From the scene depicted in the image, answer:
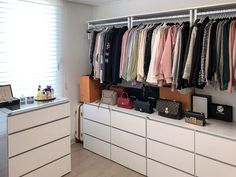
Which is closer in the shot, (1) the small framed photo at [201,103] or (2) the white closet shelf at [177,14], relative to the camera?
(2) the white closet shelf at [177,14]

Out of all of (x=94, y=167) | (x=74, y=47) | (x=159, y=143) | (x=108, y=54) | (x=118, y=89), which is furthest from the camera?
(x=74, y=47)

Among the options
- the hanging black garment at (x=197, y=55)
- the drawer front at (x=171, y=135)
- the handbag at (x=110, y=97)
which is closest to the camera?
the hanging black garment at (x=197, y=55)

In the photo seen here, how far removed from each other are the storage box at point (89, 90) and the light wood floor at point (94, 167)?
0.81 m

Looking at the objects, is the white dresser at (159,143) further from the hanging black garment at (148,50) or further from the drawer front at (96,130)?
the hanging black garment at (148,50)

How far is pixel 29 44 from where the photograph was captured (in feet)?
9.89

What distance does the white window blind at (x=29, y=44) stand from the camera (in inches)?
109

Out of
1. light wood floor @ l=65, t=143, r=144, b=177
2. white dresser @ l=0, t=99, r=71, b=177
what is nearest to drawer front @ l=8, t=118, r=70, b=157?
white dresser @ l=0, t=99, r=71, b=177

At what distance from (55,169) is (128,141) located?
0.94 meters

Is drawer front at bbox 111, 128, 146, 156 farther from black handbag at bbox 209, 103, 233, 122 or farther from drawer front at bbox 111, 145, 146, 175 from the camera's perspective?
black handbag at bbox 209, 103, 233, 122

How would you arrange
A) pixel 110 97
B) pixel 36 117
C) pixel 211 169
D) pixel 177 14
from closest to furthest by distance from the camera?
pixel 211 169, pixel 36 117, pixel 177 14, pixel 110 97

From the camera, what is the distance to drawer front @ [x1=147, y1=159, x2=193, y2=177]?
2492 millimetres

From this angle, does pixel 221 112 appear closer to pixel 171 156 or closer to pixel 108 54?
pixel 171 156

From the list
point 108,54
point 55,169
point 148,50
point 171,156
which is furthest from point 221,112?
point 55,169

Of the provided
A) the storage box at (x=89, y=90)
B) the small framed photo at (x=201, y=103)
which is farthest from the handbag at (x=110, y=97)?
the small framed photo at (x=201, y=103)
